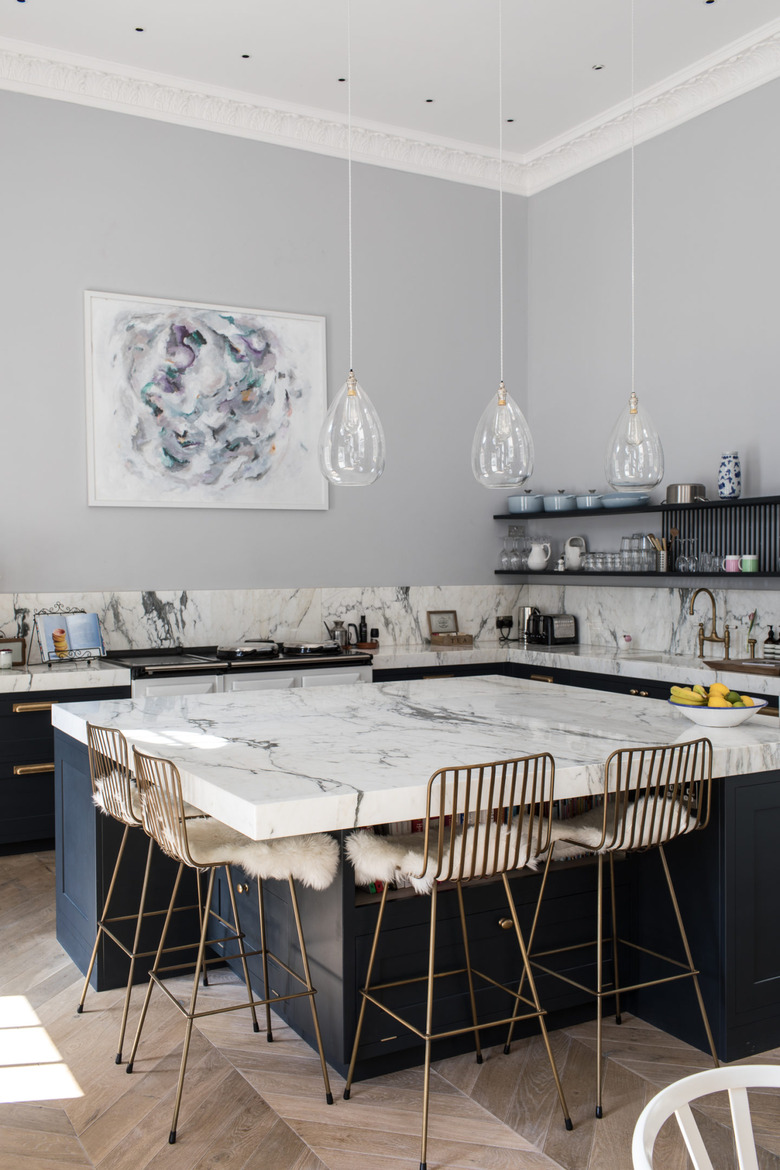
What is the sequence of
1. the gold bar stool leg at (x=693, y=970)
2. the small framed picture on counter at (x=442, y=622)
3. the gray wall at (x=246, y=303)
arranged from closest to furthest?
the gold bar stool leg at (x=693, y=970) → the gray wall at (x=246, y=303) → the small framed picture on counter at (x=442, y=622)

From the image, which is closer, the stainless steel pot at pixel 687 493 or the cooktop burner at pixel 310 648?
the stainless steel pot at pixel 687 493

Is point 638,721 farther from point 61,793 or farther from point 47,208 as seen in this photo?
point 47,208

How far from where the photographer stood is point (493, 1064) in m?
2.93

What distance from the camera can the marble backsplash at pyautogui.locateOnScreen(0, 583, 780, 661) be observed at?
217 inches

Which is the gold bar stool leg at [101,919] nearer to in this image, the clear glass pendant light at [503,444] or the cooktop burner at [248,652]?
the clear glass pendant light at [503,444]

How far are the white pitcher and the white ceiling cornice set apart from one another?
2.54 m

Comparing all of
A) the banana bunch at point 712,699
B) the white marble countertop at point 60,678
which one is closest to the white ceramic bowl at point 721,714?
the banana bunch at point 712,699

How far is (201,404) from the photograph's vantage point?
596 cm

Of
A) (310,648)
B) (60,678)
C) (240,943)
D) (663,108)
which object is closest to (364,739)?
(240,943)

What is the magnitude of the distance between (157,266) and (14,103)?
1.11m

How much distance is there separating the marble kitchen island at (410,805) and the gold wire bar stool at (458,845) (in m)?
0.06

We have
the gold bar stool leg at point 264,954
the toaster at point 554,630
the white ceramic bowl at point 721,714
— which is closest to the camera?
the gold bar stool leg at point 264,954

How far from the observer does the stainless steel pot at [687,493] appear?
5.57m

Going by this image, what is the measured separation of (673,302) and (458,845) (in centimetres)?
432
